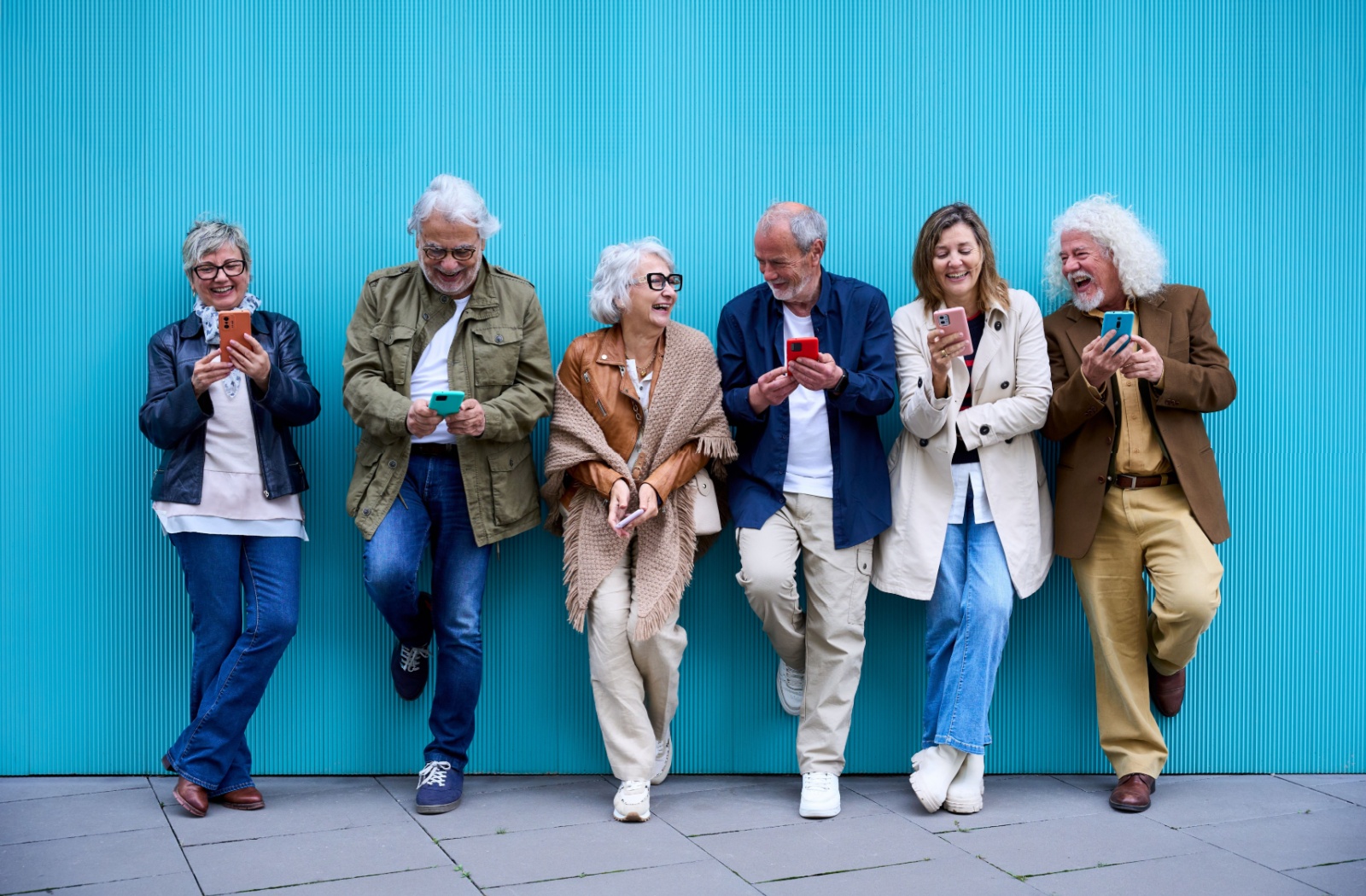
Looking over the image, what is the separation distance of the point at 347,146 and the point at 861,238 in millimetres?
1915

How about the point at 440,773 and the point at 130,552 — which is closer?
the point at 440,773

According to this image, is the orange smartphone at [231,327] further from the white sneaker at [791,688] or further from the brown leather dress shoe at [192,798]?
the white sneaker at [791,688]

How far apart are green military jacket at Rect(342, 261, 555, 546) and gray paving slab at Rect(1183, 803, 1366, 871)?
244cm

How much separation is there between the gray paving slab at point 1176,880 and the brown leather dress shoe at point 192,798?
2.55 metres

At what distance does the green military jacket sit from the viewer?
154 inches

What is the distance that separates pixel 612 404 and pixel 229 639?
4.90 feet

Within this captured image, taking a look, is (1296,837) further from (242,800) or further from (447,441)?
(242,800)

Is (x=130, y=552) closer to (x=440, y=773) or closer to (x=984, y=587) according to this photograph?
(x=440, y=773)

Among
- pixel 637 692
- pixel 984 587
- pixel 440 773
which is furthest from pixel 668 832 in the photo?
pixel 984 587

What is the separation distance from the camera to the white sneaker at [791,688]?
4.31m

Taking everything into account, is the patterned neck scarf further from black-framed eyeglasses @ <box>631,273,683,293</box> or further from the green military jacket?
black-framed eyeglasses @ <box>631,273,683,293</box>

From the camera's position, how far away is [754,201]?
4.42 meters

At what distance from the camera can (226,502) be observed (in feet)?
12.7

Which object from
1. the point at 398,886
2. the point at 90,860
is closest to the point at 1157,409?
the point at 398,886
